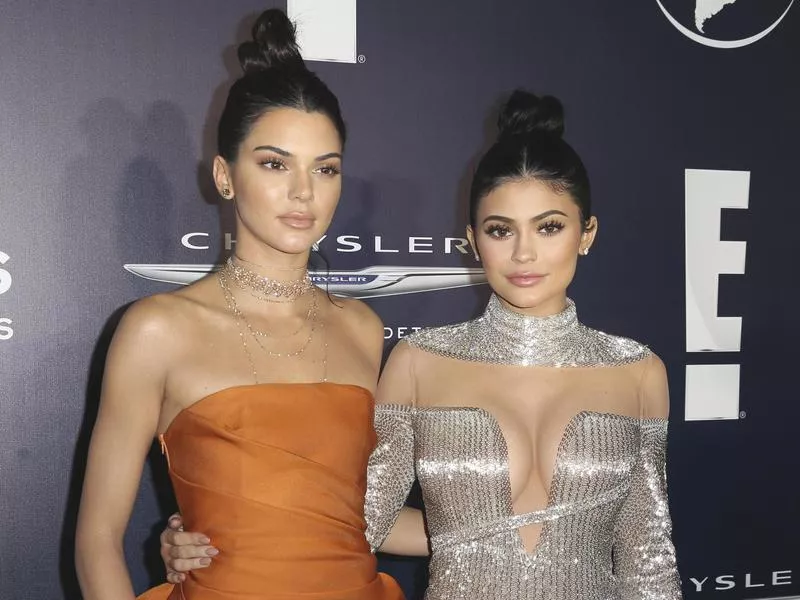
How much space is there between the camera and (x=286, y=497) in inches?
66.7

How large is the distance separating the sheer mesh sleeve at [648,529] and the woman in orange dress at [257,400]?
1.79 ft

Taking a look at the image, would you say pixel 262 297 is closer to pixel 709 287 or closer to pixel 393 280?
pixel 393 280

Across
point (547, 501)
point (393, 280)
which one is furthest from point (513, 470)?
point (393, 280)

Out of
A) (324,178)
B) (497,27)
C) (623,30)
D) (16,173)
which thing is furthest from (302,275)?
(623,30)

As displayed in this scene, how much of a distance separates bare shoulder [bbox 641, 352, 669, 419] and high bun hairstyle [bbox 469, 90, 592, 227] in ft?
1.24

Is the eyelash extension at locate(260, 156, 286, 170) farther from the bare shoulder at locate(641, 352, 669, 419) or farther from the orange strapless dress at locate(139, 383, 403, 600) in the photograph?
the bare shoulder at locate(641, 352, 669, 419)

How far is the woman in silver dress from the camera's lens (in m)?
1.75

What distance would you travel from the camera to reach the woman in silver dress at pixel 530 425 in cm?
175

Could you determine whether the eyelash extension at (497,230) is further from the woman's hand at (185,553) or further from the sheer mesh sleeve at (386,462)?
the woman's hand at (185,553)

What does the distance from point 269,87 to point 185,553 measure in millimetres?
1032

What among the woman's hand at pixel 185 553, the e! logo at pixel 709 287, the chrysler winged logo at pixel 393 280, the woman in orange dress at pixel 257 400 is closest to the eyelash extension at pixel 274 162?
the woman in orange dress at pixel 257 400

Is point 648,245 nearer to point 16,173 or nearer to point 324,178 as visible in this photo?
point 324,178

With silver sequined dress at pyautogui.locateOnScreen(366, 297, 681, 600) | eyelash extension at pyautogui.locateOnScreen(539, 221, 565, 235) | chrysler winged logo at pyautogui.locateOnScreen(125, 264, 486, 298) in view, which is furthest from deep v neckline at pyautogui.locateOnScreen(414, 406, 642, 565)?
chrysler winged logo at pyautogui.locateOnScreen(125, 264, 486, 298)

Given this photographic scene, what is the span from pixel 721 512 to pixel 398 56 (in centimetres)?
210
